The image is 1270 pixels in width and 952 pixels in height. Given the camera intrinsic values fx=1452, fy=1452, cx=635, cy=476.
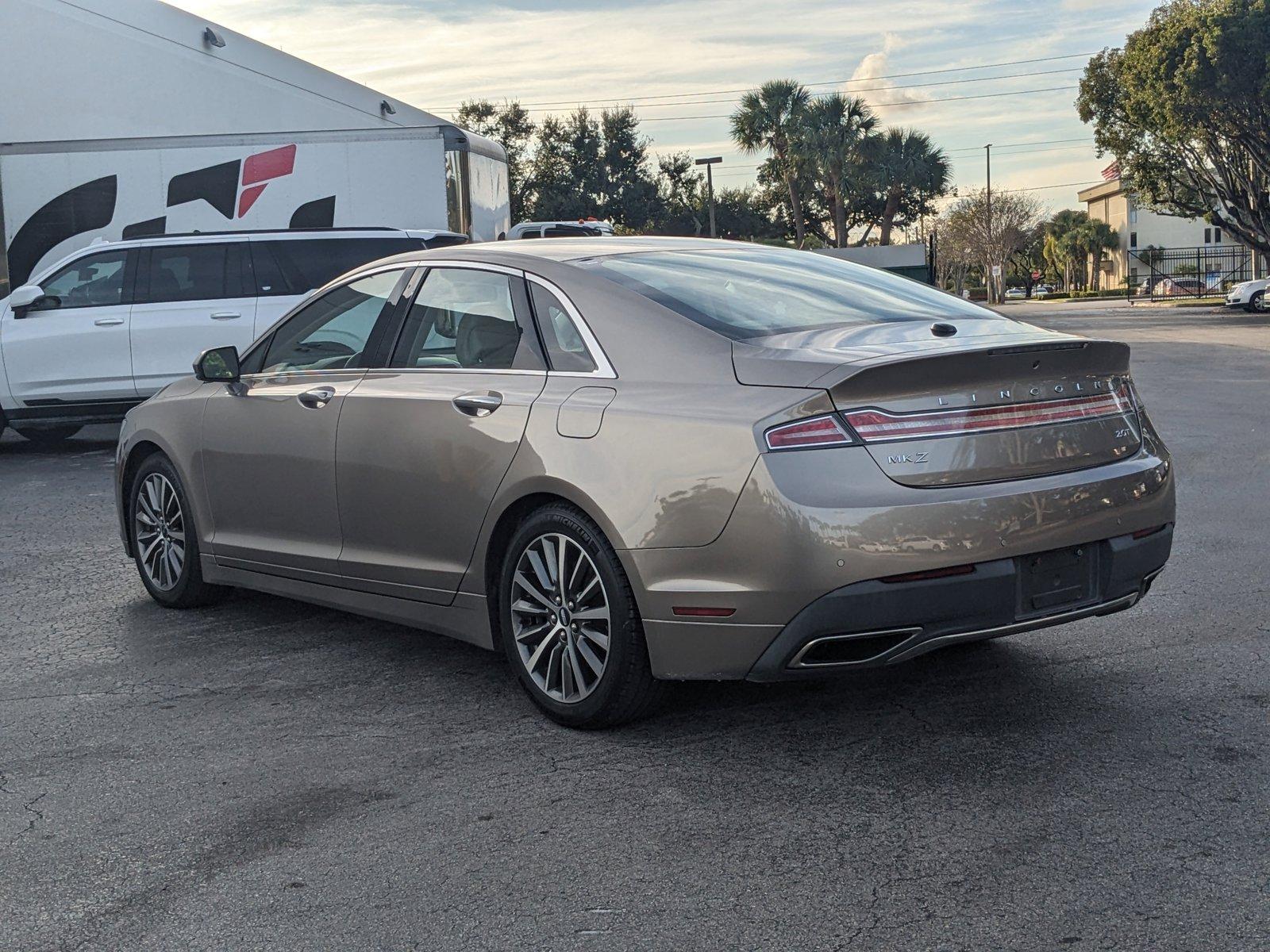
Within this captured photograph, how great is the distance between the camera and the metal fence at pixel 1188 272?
65.5m

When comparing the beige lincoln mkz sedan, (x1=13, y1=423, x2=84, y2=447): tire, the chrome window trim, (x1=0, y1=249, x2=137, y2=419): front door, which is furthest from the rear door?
the chrome window trim

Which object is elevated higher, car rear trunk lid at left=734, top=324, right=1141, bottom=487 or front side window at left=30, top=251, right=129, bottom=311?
front side window at left=30, top=251, right=129, bottom=311

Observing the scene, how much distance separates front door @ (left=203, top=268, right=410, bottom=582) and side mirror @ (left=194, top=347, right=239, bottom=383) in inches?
2.5

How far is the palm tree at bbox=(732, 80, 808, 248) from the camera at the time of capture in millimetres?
62406

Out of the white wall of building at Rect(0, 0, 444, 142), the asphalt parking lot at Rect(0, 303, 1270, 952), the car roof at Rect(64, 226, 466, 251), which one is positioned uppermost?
the white wall of building at Rect(0, 0, 444, 142)

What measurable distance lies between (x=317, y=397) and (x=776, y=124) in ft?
198

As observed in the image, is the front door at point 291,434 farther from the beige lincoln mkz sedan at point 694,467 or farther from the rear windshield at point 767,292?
the rear windshield at point 767,292

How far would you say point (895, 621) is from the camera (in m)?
4.01

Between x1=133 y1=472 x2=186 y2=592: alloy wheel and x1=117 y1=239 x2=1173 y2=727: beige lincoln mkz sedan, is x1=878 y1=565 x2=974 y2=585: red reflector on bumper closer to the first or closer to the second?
x1=117 y1=239 x2=1173 y2=727: beige lincoln mkz sedan

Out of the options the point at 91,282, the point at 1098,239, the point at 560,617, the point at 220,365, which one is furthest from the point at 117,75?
the point at 1098,239

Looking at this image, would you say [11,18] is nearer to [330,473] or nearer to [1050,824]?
[330,473]

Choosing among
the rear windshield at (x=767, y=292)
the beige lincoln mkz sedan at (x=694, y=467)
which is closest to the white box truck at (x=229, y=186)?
the beige lincoln mkz sedan at (x=694, y=467)

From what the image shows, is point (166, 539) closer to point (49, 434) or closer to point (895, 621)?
point (895, 621)

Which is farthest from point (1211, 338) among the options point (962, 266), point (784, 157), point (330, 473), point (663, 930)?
point (962, 266)
